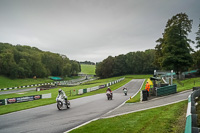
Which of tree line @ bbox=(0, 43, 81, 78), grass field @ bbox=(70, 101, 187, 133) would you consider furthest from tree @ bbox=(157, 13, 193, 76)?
tree line @ bbox=(0, 43, 81, 78)

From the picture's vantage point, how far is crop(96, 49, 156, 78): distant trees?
9600 cm

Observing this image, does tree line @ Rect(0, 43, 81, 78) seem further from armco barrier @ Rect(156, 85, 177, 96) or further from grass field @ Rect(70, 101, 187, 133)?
grass field @ Rect(70, 101, 187, 133)

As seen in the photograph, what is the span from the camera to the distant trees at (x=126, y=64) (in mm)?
96000

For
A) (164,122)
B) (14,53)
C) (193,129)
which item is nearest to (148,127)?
(164,122)

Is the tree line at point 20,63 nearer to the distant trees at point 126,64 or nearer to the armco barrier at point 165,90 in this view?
the distant trees at point 126,64

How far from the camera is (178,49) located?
35281 millimetres

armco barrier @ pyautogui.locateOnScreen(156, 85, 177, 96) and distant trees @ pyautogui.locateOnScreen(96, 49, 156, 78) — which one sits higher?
distant trees @ pyautogui.locateOnScreen(96, 49, 156, 78)

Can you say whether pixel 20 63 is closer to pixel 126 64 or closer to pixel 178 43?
pixel 126 64

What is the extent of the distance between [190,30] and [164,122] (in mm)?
36045

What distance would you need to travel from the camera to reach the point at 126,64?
103 metres

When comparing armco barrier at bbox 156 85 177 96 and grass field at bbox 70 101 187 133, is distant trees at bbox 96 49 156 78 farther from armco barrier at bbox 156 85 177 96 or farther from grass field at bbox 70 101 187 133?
grass field at bbox 70 101 187 133

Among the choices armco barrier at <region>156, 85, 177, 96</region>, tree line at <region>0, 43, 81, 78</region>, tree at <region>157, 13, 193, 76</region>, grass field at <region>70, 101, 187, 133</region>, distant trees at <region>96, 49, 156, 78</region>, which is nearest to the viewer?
grass field at <region>70, 101, 187, 133</region>

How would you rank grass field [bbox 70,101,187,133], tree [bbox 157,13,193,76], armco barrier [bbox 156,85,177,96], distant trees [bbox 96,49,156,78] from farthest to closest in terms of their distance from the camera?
distant trees [bbox 96,49,156,78] < tree [bbox 157,13,193,76] < armco barrier [bbox 156,85,177,96] < grass field [bbox 70,101,187,133]

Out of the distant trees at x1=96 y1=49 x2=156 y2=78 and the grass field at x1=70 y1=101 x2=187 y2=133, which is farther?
the distant trees at x1=96 y1=49 x2=156 y2=78
